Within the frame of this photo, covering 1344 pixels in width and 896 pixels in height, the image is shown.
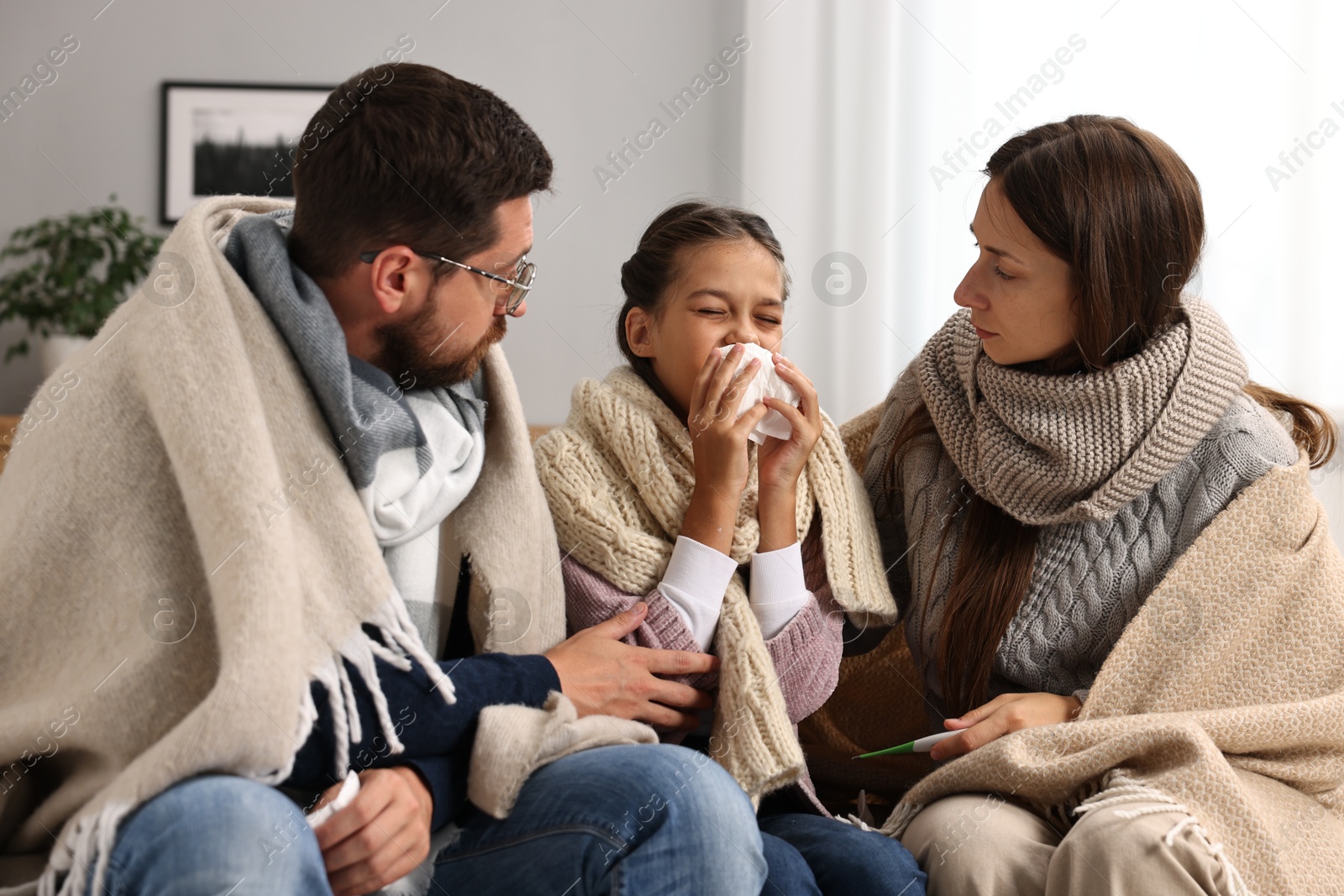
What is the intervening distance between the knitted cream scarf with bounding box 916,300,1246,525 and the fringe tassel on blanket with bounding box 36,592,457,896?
2.43 ft

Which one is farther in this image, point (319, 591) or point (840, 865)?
point (840, 865)

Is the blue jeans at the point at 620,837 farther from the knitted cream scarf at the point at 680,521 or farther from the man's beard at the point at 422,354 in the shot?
the man's beard at the point at 422,354

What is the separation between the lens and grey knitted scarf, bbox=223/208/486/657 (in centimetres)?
106

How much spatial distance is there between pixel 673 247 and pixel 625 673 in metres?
0.58

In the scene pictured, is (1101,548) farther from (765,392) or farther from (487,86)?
(487,86)

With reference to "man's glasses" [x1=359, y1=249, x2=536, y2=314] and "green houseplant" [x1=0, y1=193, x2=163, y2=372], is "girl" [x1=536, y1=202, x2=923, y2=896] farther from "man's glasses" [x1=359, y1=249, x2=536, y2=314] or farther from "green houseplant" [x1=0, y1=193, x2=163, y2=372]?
"green houseplant" [x1=0, y1=193, x2=163, y2=372]

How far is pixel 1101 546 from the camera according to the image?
1341mm

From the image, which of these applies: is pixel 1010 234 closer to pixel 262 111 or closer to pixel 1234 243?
pixel 1234 243

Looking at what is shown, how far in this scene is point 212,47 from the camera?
2.83m

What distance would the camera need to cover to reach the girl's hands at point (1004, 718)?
1.23 metres

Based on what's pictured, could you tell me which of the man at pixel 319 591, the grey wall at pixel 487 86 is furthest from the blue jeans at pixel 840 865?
the grey wall at pixel 487 86

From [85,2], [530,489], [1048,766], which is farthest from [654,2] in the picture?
[1048,766]

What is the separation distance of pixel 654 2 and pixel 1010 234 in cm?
185

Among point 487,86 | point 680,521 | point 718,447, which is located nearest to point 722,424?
point 718,447
